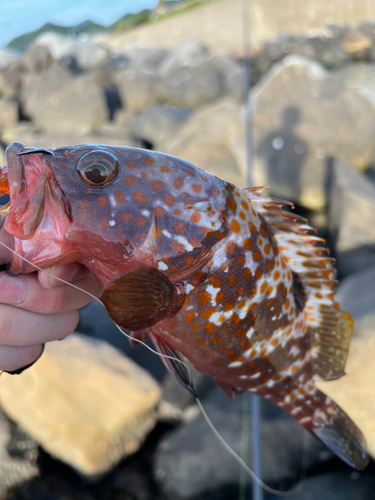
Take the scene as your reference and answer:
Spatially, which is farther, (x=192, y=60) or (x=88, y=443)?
(x=192, y=60)

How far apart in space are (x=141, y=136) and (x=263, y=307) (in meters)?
7.38

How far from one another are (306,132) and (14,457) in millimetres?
4983

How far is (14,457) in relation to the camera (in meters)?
3.01

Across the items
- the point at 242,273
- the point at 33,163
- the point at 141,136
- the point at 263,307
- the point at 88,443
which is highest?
the point at 33,163

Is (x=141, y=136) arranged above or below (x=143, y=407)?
above

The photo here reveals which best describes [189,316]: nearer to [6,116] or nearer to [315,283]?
[315,283]

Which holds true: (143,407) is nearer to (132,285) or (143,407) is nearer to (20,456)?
(20,456)

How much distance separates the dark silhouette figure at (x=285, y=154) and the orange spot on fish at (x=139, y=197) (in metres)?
4.55

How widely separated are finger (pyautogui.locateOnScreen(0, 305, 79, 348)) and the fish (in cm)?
15

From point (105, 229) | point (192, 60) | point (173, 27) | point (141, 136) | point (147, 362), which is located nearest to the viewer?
point (105, 229)

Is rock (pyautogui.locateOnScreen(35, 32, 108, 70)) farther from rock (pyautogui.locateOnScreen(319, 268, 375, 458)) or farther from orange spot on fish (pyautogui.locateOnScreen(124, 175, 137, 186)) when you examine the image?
orange spot on fish (pyautogui.locateOnScreen(124, 175, 137, 186))

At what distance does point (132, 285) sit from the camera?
1016 millimetres

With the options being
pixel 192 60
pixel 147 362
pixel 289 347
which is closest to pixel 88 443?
pixel 147 362

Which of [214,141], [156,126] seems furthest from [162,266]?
[156,126]
